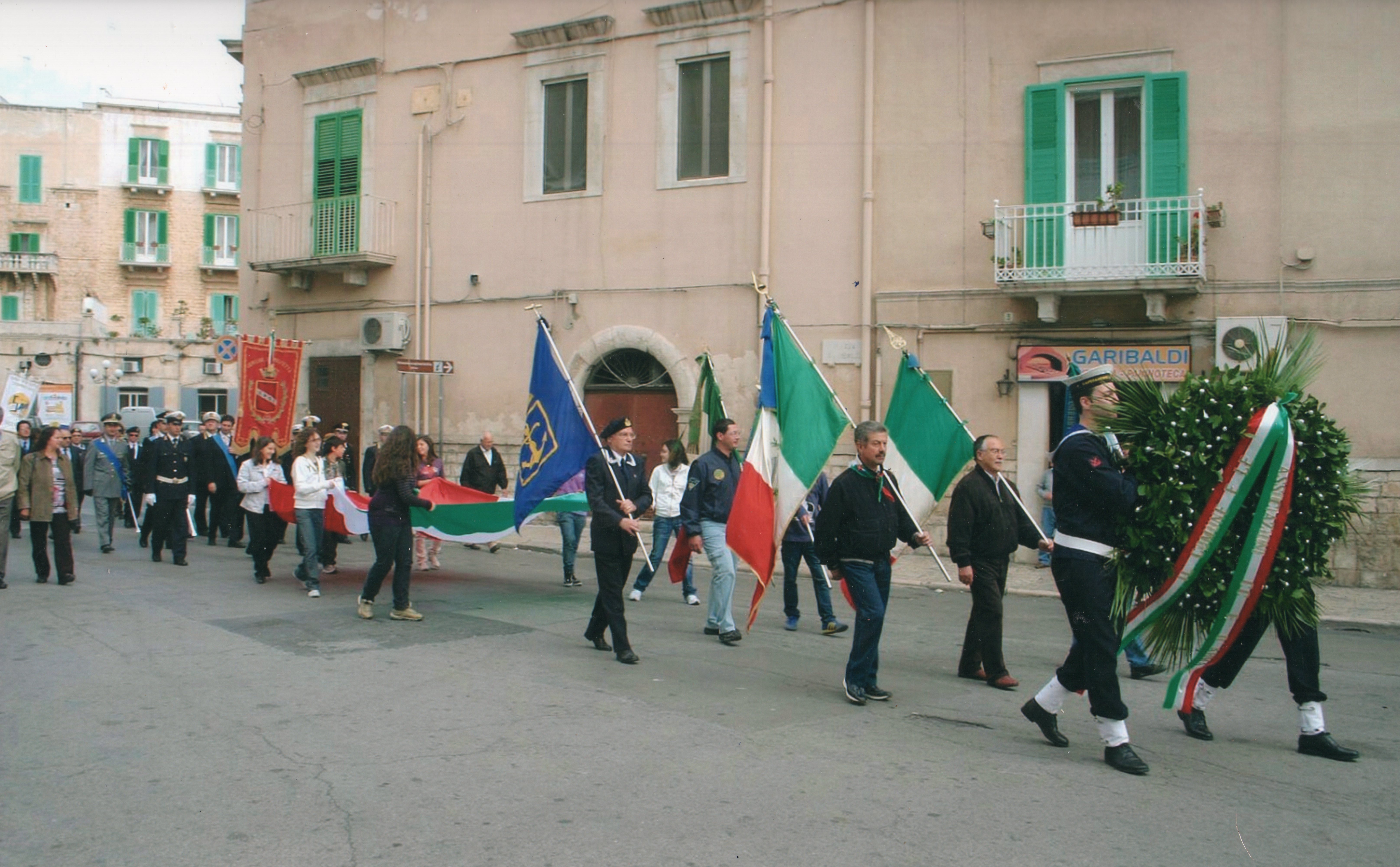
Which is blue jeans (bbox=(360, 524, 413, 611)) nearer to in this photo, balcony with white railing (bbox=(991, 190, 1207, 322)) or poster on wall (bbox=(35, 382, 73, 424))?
balcony with white railing (bbox=(991, 190, 1207, 322))

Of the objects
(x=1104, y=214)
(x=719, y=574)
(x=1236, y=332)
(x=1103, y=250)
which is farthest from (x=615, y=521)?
(x=1236, y=332)

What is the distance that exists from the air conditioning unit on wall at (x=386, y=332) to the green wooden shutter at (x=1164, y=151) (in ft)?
40.3

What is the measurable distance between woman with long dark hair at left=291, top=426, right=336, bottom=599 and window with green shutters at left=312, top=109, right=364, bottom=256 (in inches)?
390

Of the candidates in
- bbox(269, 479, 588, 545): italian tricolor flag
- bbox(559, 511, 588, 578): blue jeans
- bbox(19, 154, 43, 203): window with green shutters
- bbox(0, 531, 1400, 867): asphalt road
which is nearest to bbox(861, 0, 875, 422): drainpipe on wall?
bbox(559, 511, 588, 578): blue jeans

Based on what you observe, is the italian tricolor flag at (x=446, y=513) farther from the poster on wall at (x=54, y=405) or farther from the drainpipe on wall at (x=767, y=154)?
the poster on wall at (x=54, y=405)

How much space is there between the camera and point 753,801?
5.22 metres

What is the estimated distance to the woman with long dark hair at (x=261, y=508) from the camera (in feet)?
40.9

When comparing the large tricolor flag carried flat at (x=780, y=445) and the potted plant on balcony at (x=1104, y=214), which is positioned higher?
the potted plant on balcony at (x=1104, y=214)

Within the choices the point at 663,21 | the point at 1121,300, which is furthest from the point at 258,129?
the point at 1121,300

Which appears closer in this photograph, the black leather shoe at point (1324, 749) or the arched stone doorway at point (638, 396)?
the black leather shoe at point (1324, 749)

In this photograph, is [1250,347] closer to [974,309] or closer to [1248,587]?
[1248,587]

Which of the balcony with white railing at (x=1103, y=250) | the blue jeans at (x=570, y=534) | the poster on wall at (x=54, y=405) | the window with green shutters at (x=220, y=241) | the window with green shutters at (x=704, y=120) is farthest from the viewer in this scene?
the window with green shutters at (x=220, y=241)

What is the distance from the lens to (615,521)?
857 centimetres

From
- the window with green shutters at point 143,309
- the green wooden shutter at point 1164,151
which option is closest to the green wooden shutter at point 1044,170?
the green wooden shutter at point 1164,151
